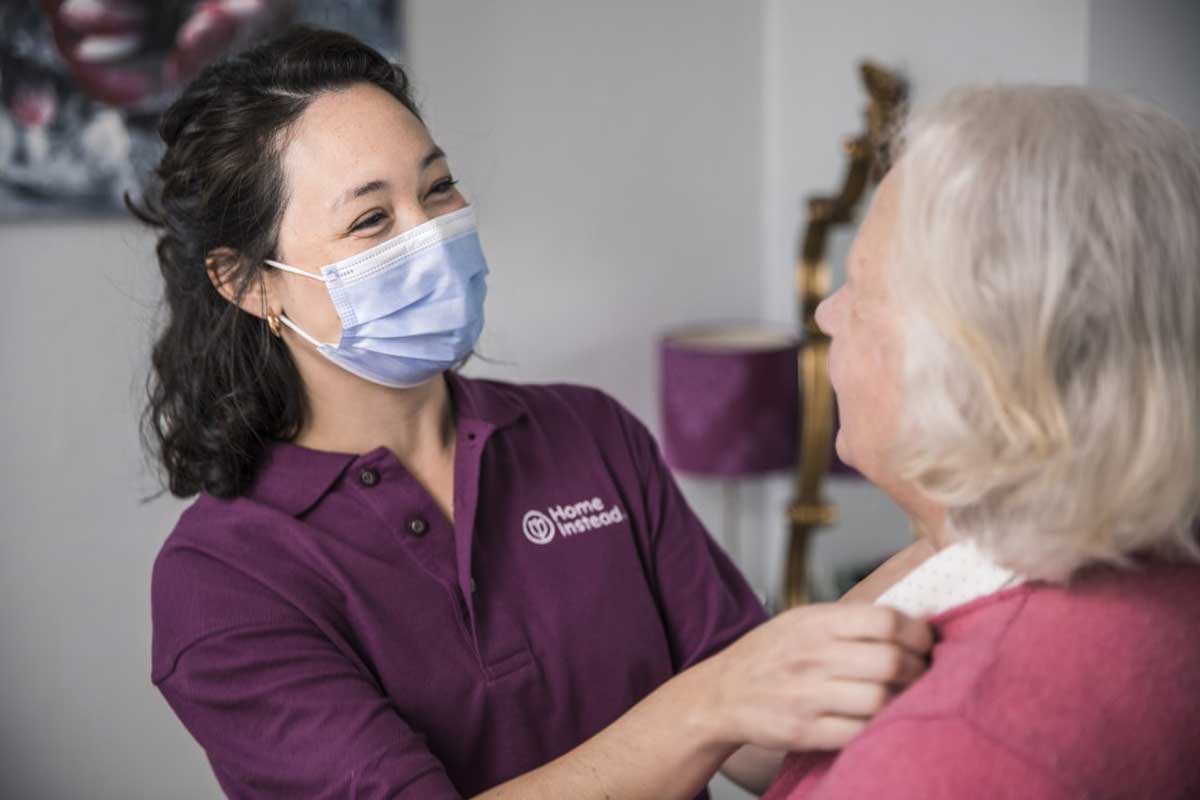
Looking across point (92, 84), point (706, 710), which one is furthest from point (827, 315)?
point (92, 84)

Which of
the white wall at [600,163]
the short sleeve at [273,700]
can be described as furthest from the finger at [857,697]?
the white wall at [600,163]

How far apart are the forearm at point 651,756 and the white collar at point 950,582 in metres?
0.20

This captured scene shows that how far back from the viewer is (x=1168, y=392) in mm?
789

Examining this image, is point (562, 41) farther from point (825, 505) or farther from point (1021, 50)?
point (825, 505)

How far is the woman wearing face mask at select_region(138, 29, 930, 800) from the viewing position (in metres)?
1.20

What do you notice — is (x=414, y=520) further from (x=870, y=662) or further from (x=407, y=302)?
(x=870, y=662)

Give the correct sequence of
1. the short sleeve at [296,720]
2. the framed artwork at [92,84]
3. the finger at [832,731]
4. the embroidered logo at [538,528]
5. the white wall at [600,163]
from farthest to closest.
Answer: the white wall at [600,163], the framed artwork at [92,84], the embroidered logo at [538,528], the short sleeve at [296,720], the finger at [832,731]

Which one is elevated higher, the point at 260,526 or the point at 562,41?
the point at 562,41

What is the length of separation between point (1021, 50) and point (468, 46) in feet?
4.26

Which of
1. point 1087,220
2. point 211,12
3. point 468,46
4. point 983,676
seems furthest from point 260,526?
point 468,46

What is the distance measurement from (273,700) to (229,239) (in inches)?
22.3

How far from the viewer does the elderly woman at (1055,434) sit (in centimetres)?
→ 78

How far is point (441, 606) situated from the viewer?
4.29ft

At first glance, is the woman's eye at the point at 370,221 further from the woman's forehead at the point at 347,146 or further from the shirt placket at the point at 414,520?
the shirt placket at the point at 414,520
